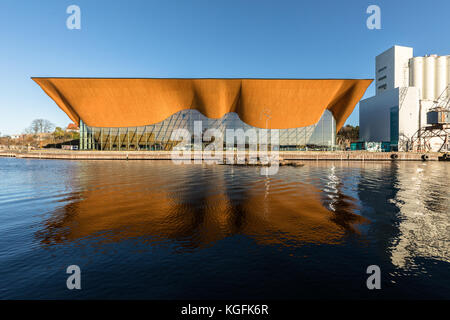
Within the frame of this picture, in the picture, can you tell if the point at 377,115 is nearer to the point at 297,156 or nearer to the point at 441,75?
the point at 441,75

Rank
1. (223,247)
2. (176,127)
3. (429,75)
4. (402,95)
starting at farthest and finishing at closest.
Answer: (429,75)
(402,95)
(176,127)
(223,247)

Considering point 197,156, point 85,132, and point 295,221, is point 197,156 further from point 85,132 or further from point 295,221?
point 295,221

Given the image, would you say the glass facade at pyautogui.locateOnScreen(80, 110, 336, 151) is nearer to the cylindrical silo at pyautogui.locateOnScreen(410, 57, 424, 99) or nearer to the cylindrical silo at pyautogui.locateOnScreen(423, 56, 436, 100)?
the cylindrical silo at pyautogui.locateOnScreen(410, 57, 424, 99)

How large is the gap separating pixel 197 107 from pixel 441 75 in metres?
91.5

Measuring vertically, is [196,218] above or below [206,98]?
below

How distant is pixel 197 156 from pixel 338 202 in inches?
1880

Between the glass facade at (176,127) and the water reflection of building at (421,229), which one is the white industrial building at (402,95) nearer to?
the glass facade at (176,127)

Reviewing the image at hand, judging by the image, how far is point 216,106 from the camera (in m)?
64.6

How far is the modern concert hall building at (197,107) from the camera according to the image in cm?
6050

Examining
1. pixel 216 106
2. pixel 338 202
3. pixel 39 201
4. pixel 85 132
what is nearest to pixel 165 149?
pixel 216 106

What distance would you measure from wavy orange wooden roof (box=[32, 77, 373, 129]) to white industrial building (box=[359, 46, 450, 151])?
73.5 ft

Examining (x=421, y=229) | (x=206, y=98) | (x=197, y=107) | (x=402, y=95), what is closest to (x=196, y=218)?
(x=421, y=229)

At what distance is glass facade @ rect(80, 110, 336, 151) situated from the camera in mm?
66250

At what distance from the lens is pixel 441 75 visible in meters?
85.1
